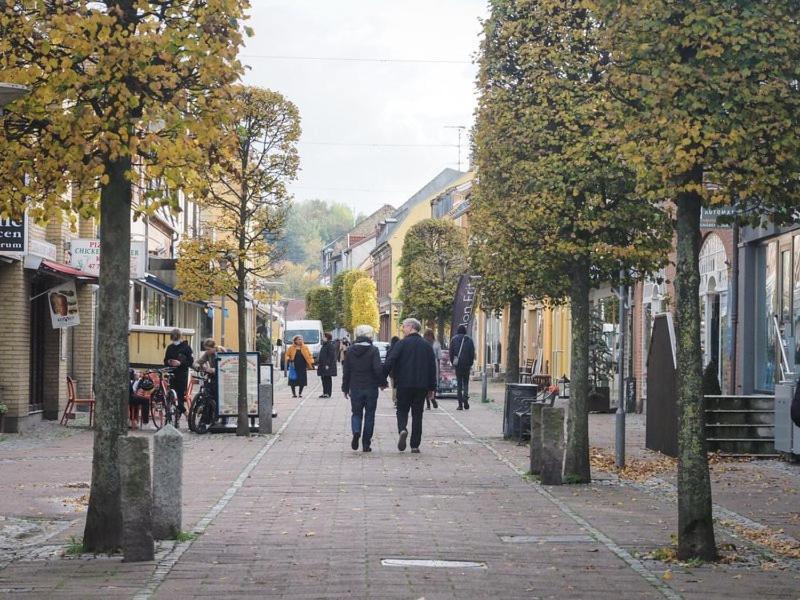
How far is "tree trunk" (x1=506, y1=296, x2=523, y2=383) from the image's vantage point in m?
35.9

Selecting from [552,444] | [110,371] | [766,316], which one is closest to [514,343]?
[766,316]

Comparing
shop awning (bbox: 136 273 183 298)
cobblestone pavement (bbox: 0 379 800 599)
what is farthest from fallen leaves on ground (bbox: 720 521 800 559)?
shop awning (bbox: 136 273 183 298)

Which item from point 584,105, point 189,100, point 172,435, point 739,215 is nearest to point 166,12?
point 189,100

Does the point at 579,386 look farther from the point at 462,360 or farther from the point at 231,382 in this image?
the point at 462,360

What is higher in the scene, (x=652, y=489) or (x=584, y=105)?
(x=584, y=105)

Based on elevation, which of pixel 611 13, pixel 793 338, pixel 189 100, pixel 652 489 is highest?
pixel 611 13

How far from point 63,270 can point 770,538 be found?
17.0 meters

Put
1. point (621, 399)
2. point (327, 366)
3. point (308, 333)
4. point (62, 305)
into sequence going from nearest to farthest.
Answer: point (621, 399), point (62, 305), point (327, 366), point (308, 333)

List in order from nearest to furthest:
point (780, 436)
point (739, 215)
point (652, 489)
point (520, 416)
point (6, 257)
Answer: point (739, 215) < point (652, 489) < point (780, 436) < point (520, 416) < point (6, 257)

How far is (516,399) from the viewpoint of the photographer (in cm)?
2233

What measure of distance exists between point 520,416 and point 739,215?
1031cm

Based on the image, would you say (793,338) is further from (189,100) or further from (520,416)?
(189,100)

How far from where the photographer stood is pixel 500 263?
18781 millimetres

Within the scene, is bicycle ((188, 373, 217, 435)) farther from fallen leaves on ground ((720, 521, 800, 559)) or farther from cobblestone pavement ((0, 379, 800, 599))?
fallen leaves on ground ((720, 521, 800, 559))
